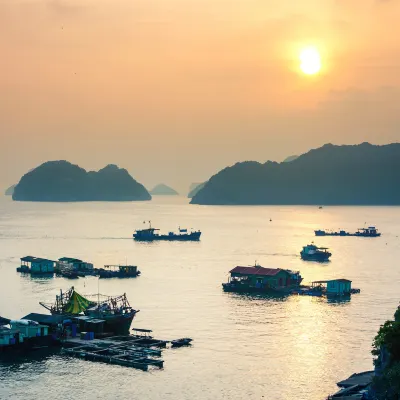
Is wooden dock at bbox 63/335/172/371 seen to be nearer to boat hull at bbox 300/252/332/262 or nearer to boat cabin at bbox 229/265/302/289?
boat cabin at bbox 229/265/302/289

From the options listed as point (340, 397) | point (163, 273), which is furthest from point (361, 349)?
point (163, 273)

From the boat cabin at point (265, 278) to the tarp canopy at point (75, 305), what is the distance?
26.8 metres

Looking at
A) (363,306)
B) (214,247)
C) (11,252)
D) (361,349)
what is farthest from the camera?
(214,247)

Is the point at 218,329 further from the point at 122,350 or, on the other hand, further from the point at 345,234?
the point at 345,234

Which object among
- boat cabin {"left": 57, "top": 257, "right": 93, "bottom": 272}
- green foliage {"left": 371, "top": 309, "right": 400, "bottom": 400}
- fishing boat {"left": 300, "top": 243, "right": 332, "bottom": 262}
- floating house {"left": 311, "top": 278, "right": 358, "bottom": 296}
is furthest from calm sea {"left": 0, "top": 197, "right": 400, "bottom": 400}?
green foliage {"left": 371, "top": 309, "right": 400, "bottom": 400}

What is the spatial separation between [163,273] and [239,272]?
17185mm

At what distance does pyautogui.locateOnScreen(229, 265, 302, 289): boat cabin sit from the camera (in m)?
89.8

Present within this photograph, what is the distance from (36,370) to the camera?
5353 centimetres

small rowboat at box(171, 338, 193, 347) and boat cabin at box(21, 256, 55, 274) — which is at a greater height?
boat cabin at box(21, 256, 55, 274)

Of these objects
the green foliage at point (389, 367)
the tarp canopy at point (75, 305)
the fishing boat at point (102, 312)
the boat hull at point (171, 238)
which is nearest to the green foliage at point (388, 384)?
the green foliage at point (389, 367)

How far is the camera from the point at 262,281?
90188mm

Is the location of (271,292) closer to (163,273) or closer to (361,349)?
(163,273)

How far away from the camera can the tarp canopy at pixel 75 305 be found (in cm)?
6656

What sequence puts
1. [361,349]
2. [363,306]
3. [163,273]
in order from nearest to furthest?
1. [361,349]
2. [363,306]
3. [163,273]
